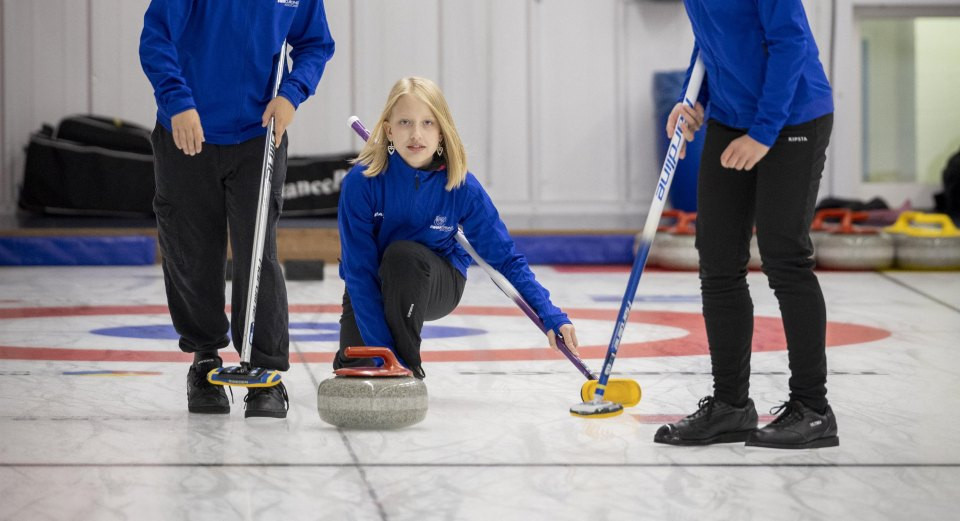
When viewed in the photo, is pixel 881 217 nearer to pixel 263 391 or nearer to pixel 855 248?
pixel 855 248

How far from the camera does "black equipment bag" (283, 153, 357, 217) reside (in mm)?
6461

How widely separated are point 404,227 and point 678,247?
→ 344cm

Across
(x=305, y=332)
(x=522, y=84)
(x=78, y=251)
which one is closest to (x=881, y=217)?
(x=522, y=84)

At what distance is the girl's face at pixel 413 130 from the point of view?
103 inches

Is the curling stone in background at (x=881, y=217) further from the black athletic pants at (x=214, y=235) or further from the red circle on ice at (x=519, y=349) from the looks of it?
the black athletic pants at (x=214, y=235)

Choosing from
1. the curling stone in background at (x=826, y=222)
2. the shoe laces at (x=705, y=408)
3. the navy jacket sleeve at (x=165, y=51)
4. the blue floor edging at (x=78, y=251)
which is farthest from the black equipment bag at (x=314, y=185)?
the shoe laces at (x=705, y=408)

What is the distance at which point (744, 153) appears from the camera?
2166mm

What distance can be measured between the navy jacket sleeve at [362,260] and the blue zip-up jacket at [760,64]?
791 mm

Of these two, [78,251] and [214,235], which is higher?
[214,235]

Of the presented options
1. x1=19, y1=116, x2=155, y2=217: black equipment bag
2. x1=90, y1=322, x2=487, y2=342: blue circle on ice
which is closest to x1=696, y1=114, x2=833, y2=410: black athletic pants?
x1=90, y1=322, x2=487, y2=342: blue circle on ice

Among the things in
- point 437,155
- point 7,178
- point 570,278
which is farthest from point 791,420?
point 7,178

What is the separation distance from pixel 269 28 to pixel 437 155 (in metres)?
0.46

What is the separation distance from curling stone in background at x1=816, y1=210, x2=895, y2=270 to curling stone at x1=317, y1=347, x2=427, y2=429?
3.98m

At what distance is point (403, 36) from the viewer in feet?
23.5
